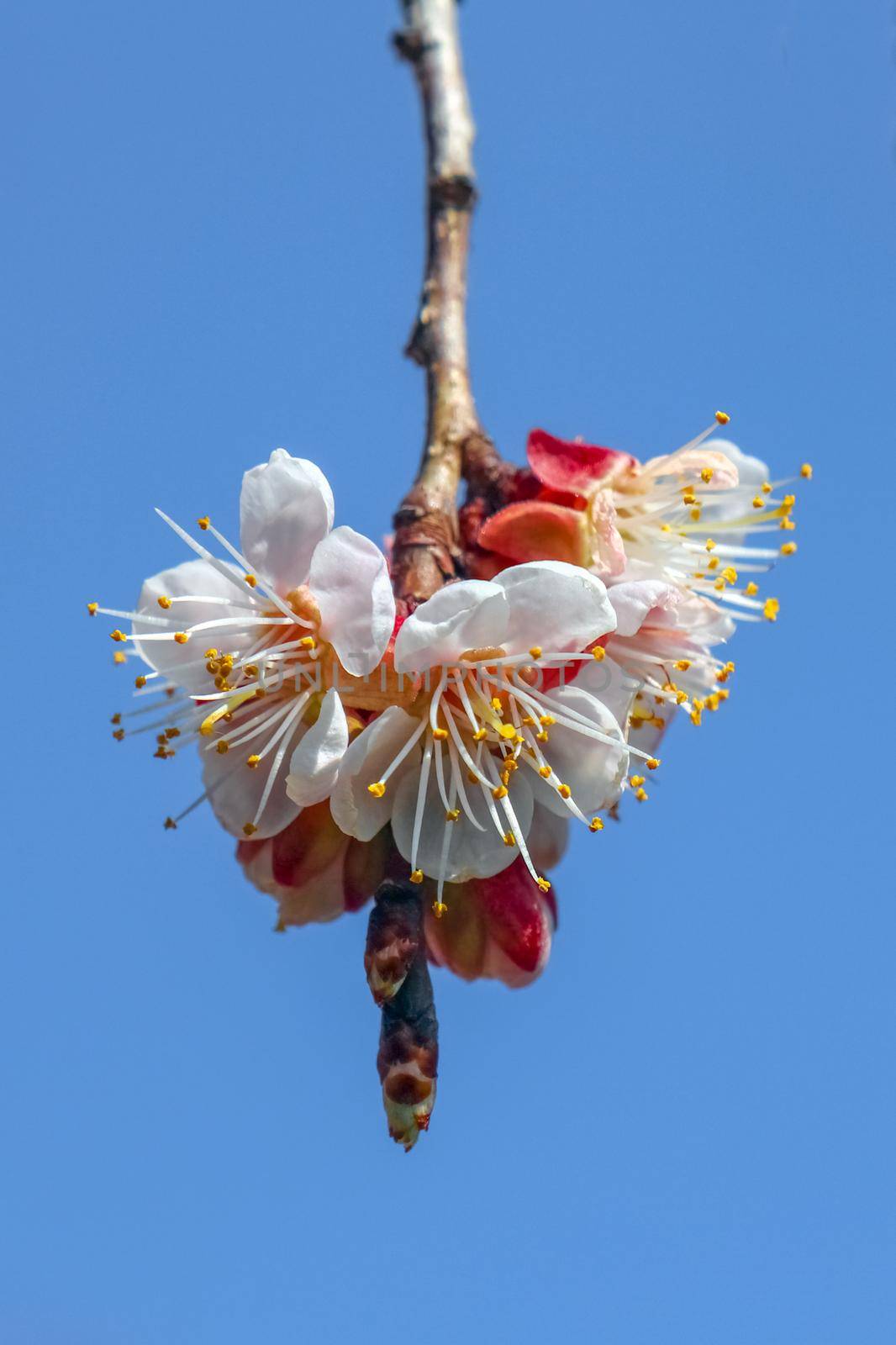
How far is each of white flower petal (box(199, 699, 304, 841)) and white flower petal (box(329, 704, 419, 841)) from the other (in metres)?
0.12

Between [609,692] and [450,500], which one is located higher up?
[450,500]

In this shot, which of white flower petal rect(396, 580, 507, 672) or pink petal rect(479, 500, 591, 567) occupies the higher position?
pink petal rect(479, 500, 591, 567)

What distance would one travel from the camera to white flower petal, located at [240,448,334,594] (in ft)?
8.97

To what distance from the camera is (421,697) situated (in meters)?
2.83

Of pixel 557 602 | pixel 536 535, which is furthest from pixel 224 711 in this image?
pixel 536 535

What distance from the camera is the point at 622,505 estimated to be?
324cm

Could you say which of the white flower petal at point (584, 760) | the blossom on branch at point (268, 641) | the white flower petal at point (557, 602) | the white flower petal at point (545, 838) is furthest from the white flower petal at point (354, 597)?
the white flower petal at point (545, 838)

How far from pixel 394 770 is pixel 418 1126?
608 millimetres

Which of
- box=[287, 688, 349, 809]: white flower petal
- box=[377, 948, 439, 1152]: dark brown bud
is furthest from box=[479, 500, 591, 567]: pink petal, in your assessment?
box=[377, 948, 439, 1152]: dark brown bud

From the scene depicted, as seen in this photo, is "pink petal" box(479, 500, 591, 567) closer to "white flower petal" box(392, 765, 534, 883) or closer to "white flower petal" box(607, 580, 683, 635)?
"white flower petal" box(607, 580, 683, 635)

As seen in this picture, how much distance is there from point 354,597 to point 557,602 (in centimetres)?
33

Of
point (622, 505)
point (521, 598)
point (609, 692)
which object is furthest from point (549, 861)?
point (622, 505)

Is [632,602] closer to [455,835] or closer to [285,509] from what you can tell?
[455,835]

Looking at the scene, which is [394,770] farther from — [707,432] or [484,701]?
[707,432]
